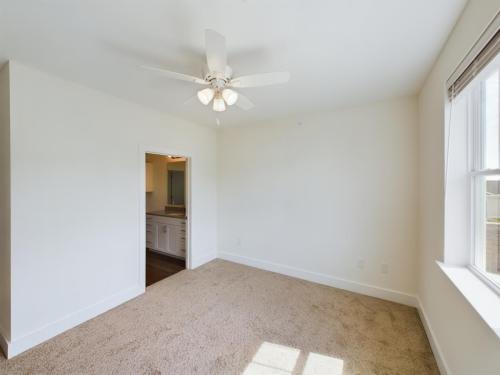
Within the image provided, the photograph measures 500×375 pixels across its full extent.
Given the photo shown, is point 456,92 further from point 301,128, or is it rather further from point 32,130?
point 32,130

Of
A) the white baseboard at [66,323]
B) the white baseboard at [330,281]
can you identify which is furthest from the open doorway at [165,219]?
the white baseboard at [330,281]

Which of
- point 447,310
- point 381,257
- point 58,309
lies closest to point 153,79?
point 58,309

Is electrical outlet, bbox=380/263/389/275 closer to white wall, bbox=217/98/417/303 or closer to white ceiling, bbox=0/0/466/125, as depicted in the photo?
white wall, bbox=217/98/417/303

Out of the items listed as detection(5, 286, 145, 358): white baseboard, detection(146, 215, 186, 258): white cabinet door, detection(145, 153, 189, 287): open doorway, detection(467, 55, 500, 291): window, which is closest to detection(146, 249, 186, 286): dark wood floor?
detection(145, 153, 189, 287): open doorway

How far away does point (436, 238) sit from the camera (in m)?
1.75

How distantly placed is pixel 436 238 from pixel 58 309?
349 cm

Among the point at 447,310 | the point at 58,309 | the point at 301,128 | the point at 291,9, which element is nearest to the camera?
the point at 291,9

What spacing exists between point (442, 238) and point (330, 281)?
1.63 meters

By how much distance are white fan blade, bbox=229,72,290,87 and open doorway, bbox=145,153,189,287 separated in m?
1.96

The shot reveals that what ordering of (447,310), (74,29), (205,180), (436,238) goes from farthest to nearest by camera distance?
1. (205,180)
2. (436,238)
3. (447,310)
4. (74,29)

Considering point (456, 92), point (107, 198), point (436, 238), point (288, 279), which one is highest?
point (456, 92)

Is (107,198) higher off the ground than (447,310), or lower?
higher

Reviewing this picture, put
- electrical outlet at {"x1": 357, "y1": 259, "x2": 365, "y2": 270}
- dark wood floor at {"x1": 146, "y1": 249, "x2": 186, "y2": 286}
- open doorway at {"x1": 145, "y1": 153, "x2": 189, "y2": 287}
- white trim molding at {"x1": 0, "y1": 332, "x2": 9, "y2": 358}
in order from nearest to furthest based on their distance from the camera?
white trim molding at {"x1": 0, "y1": 332, "x2": 9, "y2": 358}, electrical outlet at {"x1": 357, "y1": 259, "x2": 365, "y2": 270}, dark wood floor at {"x1": 146, "y1": 249, "x2": 186, "y2": 286}, open doorway at {"x1": 145, "y1": 153, "x2": 189, "y2": 287}

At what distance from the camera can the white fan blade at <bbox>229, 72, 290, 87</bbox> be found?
1.41 metres
